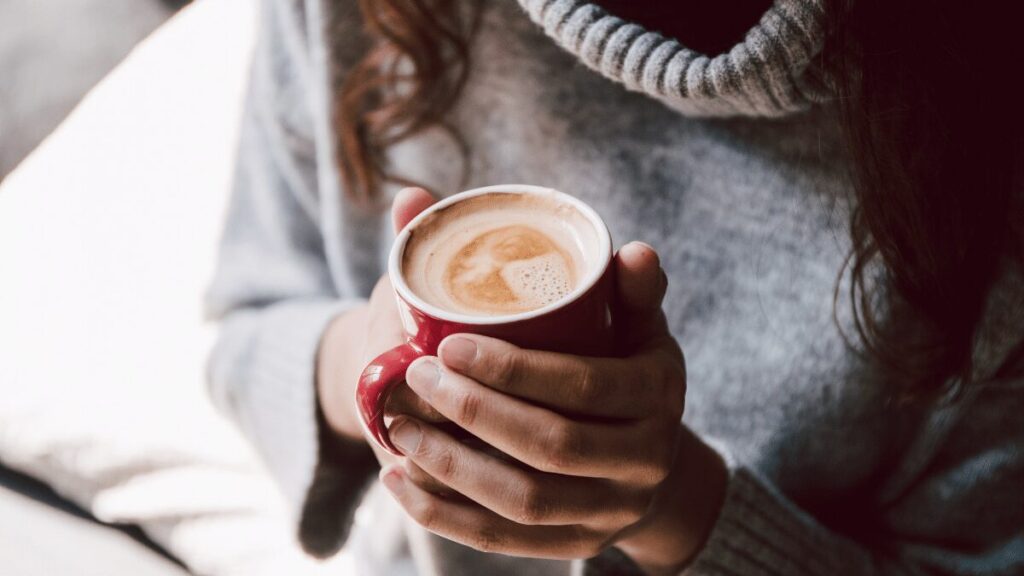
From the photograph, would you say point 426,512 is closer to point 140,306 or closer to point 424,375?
point 424,375

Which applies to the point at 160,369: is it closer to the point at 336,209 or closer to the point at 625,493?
the point at 336,209

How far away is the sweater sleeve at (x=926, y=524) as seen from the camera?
26.3 inches

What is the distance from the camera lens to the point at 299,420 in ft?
2.56

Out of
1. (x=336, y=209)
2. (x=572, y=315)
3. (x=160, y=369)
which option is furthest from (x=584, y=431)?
(x=160, y=369)

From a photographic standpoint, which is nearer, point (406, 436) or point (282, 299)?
point (406, 436)

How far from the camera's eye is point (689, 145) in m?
0.71

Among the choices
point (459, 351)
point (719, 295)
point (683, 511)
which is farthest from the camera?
point (719, 295)

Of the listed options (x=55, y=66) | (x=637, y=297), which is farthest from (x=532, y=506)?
(x=55, y=66)

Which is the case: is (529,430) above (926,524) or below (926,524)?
above

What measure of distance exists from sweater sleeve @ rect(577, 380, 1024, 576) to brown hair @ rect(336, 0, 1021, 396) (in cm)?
7

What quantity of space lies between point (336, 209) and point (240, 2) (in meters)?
0.55

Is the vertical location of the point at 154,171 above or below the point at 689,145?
below

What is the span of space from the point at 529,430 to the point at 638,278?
0.38 ft

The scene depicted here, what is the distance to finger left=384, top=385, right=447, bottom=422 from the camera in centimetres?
48
